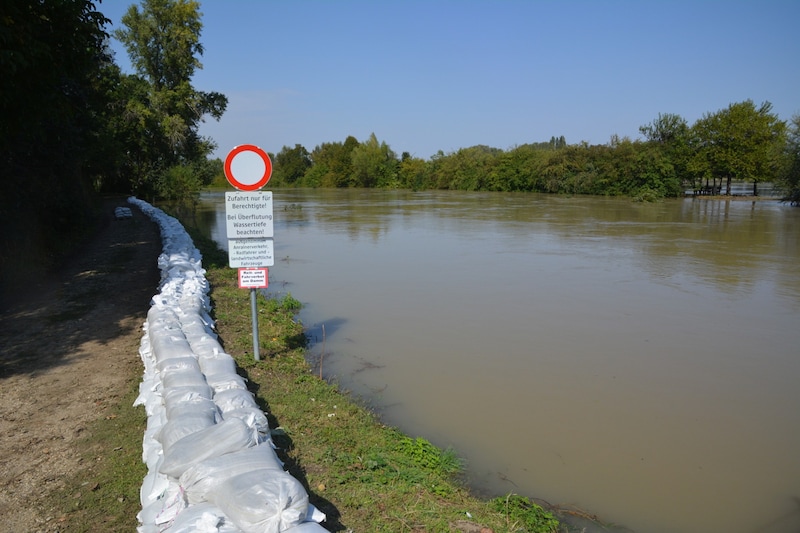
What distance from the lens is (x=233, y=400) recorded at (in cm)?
342

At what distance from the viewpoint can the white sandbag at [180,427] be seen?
287cm

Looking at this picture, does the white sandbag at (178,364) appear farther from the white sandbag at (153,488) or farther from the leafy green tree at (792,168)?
the leafy green tree at (792,168)

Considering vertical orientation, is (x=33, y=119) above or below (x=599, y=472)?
above

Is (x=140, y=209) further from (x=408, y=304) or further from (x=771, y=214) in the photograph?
(x=771, y=214)

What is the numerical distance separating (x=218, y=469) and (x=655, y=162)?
44.5 meters

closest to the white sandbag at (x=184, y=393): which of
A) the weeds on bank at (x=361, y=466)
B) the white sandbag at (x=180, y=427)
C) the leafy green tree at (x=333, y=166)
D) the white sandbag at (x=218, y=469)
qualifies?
the white sandbag at (x=180, y=427)

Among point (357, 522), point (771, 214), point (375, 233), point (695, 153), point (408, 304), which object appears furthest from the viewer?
point (695, 153)

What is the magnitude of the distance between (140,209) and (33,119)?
54.5 ft

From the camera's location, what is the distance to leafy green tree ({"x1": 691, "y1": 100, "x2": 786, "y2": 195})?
36781 mm

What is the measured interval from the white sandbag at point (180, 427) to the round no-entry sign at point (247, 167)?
2.31 m

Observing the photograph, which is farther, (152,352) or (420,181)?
(420,181)

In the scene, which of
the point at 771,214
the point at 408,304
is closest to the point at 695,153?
the point at 771,214

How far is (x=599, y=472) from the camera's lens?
150 inches

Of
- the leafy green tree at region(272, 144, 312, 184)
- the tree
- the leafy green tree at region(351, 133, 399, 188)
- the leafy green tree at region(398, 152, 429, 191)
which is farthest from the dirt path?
the leafy green tree at region(272, 144, 312, 184)
